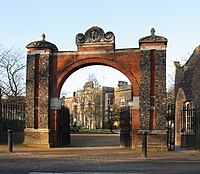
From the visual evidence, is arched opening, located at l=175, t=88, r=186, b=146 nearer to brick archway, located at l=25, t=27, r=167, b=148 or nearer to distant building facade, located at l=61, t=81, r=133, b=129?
brick archway, located at l=25, t=27, r=167, b=148

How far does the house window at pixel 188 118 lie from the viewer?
23297 millimetres

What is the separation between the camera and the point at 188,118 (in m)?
24.1

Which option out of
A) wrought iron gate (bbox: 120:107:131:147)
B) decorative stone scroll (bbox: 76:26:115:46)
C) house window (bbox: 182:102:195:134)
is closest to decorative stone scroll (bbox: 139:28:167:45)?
decorative stone scroll (bbox: 76:26:115:46)

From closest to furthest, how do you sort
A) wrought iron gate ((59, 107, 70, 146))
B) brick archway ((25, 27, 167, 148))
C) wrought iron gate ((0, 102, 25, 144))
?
brick archway ((25, 27, 167, 148)) → wrought iron gate ((59, 107, 70, 146)) → wrought iron gate ((0, 102, 25, 144))

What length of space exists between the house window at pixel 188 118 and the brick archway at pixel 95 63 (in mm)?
3486

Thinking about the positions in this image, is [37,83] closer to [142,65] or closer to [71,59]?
[71,59]

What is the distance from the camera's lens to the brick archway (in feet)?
67.8

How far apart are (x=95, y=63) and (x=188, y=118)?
24.0ft

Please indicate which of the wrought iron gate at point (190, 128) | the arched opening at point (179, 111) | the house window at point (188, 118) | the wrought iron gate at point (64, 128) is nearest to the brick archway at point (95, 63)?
the wrought iron gate at point (64, 128)

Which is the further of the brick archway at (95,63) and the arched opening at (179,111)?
the arched opening at (179,111)

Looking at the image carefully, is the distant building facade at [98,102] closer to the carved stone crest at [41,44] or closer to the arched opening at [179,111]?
the arched opening at [179,111]

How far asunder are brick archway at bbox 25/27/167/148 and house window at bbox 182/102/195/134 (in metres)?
3.49

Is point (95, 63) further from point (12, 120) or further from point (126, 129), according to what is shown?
A: point (12, 120)

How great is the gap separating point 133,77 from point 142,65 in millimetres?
864
